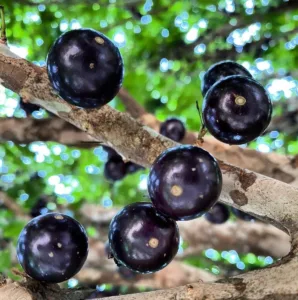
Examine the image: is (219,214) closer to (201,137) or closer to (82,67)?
(201,137)

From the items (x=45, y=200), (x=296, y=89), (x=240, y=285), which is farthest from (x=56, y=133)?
(x=296, y=89)

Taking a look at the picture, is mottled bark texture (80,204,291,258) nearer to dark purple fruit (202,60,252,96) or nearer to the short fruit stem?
dark purple fruit (202,60,252,96)

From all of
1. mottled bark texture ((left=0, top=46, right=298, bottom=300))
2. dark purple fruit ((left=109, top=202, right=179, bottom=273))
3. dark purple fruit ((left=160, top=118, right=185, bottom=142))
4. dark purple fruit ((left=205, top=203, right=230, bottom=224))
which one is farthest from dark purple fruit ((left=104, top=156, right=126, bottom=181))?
dark purple fruit ((left=109, top=202, right=179, bottom=273))

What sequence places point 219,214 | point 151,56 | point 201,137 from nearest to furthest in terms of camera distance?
point 201,137
point 219,214
point 151,56

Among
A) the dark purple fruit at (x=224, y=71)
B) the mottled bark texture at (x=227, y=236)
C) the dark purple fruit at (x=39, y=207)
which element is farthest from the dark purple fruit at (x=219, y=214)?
the dark purple fruit at (x=224, y=71)

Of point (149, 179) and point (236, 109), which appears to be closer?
point (149, 179)

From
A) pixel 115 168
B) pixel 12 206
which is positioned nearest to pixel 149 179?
pixel 115 168

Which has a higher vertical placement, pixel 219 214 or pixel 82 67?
pixel 82 67
